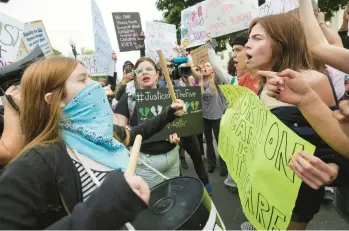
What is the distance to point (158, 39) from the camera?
512 cm

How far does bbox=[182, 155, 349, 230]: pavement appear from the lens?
8.94 feet

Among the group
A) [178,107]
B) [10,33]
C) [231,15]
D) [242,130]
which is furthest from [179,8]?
[242,130]

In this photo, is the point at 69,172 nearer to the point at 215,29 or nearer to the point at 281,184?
the point at 281,184

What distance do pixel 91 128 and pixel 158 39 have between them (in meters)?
4.06

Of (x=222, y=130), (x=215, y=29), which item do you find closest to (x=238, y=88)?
(x=222, y=130)

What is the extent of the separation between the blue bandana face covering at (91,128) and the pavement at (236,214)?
2009mm

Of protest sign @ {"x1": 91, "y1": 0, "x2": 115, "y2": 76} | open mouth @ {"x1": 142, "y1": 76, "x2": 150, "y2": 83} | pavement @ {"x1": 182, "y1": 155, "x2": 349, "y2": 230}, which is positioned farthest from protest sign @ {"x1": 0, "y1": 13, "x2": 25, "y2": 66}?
pavement @ {"x1": 182, "y1": 155, "x2": 349, "y2": 230}

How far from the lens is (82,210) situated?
2.60 feet

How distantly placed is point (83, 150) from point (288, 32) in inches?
56.0

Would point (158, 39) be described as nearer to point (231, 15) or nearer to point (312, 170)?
point (231, 15)

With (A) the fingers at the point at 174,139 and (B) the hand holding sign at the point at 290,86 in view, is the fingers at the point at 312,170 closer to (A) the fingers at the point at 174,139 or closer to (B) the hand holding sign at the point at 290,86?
(B) the hand holding sign at the point at 290,86

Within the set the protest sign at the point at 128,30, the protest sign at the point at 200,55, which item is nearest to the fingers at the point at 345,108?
the protest sign at the point at 200,55

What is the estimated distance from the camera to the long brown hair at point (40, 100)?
1.30 meters

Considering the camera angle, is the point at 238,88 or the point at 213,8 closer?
the point at 238,88
